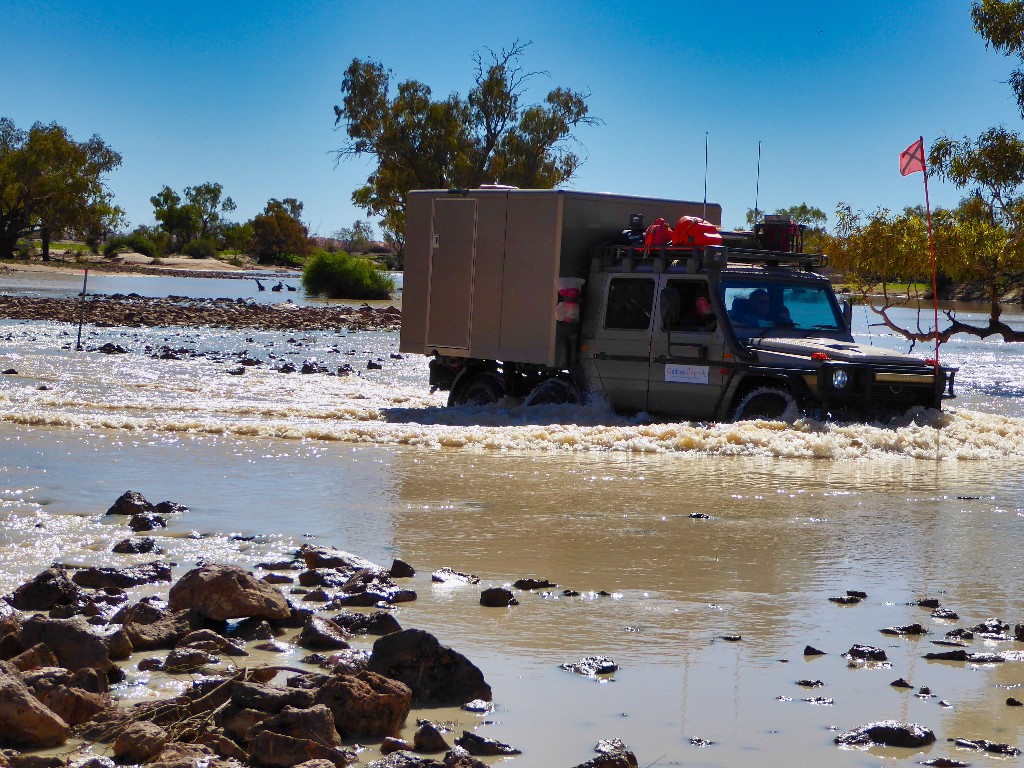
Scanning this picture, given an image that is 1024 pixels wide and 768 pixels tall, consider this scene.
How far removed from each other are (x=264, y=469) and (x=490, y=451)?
2.67m

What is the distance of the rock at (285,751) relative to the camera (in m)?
4.09

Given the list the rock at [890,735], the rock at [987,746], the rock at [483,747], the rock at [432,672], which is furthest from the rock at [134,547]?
the rock at [987,746]

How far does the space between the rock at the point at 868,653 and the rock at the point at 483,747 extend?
5.98 feet

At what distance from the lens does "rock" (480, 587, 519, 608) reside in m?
6.38

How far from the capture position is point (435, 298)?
16.4 metres

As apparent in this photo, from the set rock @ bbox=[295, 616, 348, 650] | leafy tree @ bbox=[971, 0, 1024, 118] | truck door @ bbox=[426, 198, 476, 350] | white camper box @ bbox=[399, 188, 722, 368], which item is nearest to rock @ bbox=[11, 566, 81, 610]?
rock @ bbox=[295, 616, 348, 650]

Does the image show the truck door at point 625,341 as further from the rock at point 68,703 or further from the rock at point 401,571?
the rock at point 68,703

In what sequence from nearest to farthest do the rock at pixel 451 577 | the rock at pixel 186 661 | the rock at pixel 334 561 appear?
the rock at pixel 186 661
the rock at pixel 451 577
the rock at pixel 334 561

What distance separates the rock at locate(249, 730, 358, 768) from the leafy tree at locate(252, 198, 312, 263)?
467ft

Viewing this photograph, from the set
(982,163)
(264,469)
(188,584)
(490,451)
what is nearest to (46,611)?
(188,584)

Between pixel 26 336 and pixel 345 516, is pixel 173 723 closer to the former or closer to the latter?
pixel 345 516

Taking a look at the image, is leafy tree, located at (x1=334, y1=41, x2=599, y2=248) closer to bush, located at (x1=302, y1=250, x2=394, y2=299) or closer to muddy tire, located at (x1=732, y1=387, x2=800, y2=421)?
bush, located at (x1=302, y1=250, x2=394, y2=299)

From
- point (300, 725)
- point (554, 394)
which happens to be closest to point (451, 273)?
point (554, 394)

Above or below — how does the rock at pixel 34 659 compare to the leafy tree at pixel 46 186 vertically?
below
